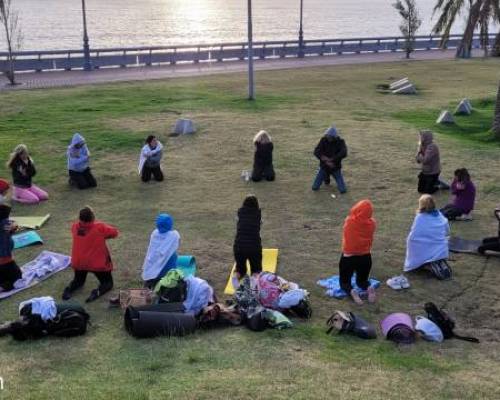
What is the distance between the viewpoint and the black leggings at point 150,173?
1546cm

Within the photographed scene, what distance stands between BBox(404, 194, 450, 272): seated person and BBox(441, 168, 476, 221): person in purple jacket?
7.55ft

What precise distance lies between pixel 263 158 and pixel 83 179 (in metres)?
4.33

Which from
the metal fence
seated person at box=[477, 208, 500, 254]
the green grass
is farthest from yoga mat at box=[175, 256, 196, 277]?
the metal fence

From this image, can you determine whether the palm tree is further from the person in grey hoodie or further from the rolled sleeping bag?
the rolled sleeping bag

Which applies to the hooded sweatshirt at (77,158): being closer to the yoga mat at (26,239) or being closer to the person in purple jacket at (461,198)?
the yoga mat at (26,239)

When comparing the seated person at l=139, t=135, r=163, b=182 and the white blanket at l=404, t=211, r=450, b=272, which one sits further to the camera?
the seated person at l=139, t=135, r=163, b=182

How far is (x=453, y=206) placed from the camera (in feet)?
41.2

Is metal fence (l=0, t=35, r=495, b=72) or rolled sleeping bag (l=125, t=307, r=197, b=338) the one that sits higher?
metal fence (l=0, t=35, r=495, b=72)

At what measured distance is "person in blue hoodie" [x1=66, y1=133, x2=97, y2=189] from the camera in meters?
15.0

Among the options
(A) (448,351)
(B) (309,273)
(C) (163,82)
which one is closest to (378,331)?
(A) (448,351)

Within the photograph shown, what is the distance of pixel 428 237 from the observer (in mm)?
10250

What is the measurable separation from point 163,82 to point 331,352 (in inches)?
1024

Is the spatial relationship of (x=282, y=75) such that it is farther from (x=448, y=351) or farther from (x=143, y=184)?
(x=448, y=351)

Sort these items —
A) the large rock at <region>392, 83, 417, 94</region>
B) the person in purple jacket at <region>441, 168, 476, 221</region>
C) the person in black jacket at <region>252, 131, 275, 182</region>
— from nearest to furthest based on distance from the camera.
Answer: the person in purple jacket at <region>441, 168, 476, 221</region> → the person in black jacket at <region>252, 131, 275, 182</region> → the large rock at <region>392, 83, 417, 94</region>
